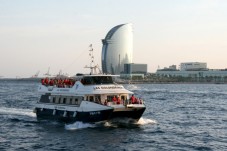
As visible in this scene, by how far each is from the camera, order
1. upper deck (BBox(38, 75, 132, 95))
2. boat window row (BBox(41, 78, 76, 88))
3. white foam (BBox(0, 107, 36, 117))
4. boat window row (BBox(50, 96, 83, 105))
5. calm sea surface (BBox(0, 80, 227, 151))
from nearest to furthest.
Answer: calm sea surface (BBox(0, 80, 227, 151))
upper deck (BBox(38, 75, 132, 95))
boat window row (BBox(50, 96, 83, 105))
boat window row (BBox(41, 78, 76, 88))
white foam (BBox(0, 107, 36, 117))

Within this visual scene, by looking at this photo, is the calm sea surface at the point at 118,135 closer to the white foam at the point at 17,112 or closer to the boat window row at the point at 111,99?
the boat window row at the point at 111,99

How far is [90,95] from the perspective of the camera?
45312 millimetres

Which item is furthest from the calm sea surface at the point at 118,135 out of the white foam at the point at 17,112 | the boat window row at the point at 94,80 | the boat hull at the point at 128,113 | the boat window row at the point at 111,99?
the white foam at the point at 17,112

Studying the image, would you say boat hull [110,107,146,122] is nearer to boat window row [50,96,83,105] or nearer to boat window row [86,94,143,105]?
boat window row [86,94,143,105]

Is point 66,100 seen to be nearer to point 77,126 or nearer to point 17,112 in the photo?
point 77,126

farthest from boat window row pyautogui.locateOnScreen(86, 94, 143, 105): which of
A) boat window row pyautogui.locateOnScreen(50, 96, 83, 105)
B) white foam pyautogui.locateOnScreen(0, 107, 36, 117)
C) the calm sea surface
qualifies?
white foam pyautogui.locateOnScreen(0, 107, 36, 117)

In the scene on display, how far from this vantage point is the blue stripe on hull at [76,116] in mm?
43312

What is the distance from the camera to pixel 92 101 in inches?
1761

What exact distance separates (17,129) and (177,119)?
68.0ft

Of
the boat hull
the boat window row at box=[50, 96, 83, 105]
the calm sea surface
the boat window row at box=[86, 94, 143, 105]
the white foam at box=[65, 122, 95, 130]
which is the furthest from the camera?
the boat window row at box=[50, 96, 83, 105]

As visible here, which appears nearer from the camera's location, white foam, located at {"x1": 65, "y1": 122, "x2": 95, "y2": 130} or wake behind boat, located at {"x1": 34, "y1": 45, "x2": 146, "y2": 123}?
wake behind boat, located at {"x1": 34, "y1": 45, "x2": 146, "y2": 123}

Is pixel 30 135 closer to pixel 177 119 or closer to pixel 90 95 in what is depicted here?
pixel 90 95

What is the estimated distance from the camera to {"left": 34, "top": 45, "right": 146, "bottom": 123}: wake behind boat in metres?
43.7

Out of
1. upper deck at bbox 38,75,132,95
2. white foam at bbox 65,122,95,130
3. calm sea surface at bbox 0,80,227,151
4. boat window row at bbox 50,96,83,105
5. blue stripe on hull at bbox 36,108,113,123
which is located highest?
upper deck at bbox 38,75,132,95
